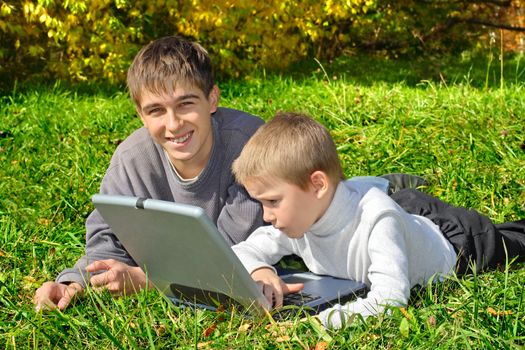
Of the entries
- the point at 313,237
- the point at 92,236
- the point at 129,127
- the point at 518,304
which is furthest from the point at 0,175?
the point at 518,304

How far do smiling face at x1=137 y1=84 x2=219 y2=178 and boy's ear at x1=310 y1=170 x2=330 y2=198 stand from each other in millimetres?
721

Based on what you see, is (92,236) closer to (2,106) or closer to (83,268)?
(83,268)

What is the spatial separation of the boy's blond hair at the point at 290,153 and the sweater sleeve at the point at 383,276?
0.28 metres

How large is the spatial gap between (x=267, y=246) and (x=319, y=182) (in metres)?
0.53

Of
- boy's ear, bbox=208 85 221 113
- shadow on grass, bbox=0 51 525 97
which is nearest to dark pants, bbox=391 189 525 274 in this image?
boy's ear, bbox=208 85 221 113

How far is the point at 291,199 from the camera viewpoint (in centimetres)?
306

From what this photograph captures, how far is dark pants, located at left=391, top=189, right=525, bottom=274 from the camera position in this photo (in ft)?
11.6

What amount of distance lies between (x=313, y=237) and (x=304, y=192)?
0.97ft

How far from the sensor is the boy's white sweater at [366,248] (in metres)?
2.89

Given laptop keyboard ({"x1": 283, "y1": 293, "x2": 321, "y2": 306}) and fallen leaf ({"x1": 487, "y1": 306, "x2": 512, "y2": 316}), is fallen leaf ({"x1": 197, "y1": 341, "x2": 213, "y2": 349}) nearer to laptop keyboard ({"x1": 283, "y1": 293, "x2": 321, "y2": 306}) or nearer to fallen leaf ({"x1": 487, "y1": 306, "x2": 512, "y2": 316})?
laptop keyboard ({"x1": 283, "y1": 293, "x2": 321, "y2": 306})

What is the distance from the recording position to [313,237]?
330 cm

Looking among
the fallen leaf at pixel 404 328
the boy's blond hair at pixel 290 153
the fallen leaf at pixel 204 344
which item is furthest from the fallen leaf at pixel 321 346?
the boy's blond hair at pixel 290 153

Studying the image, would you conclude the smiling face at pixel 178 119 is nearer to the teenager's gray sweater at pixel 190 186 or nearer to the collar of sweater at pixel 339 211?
the teenager's gray sweater at pixel 190 186

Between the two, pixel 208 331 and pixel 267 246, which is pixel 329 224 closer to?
pixel 267 246
